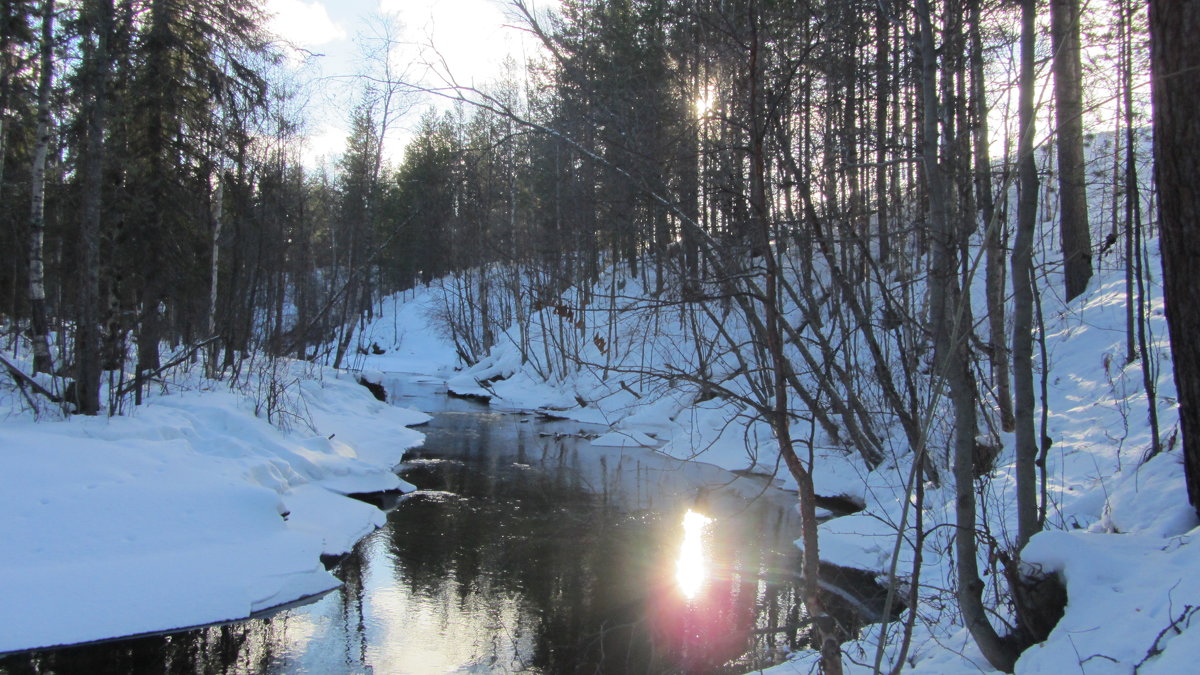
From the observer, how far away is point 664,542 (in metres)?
8.26

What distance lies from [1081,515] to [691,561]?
12.0 ft

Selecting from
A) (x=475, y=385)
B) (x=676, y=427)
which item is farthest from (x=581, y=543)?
(x=475, y=385)

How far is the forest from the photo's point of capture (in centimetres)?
321

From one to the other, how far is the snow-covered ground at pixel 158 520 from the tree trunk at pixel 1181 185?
20.5ft

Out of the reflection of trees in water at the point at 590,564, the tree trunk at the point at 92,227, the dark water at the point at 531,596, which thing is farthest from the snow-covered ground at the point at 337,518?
the reflection of trees in water at the point at 590,564

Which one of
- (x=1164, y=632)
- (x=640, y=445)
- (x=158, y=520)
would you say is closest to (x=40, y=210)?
(x=158, y=520)

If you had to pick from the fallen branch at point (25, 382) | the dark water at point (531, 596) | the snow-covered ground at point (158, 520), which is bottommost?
the dark water at point (531, 596)

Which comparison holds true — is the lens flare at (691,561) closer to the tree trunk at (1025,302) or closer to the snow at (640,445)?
the snow at (640,445)

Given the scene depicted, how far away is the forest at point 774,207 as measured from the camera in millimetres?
3207

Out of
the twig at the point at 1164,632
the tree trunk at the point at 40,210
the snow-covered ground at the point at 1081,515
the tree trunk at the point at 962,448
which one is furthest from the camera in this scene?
the tree trunk at the point at 40,210

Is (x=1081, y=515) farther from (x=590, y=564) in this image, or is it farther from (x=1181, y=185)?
(x=590, y=564)

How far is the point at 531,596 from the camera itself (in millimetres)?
6719

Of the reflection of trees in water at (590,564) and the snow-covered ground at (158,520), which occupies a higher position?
the snow-covered ground at (158,520)

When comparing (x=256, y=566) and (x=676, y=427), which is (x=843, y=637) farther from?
(x=676, y=427)
